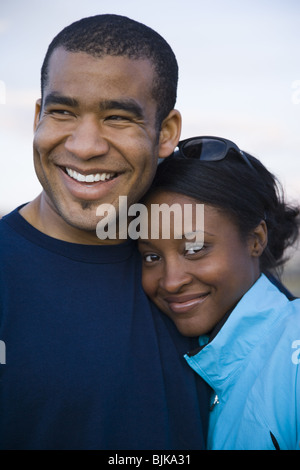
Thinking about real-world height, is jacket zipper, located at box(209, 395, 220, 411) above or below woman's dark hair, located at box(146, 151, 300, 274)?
below

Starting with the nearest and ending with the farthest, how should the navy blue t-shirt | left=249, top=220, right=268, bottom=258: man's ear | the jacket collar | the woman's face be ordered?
the navy blue t-shirt → the jacket collar → the woman's face → left=249, top=220, right=268, bottom=258: man's ear

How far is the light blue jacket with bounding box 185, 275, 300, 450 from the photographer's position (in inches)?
77.9

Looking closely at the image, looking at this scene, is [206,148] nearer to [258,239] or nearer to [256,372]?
[258,239]

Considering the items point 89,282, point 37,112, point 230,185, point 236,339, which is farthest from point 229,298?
point 37,112

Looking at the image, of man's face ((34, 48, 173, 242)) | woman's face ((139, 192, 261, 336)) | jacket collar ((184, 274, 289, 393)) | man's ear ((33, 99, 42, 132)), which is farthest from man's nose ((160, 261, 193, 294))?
man's ear ((33, 99, 42, 132))

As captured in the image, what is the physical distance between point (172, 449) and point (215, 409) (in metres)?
0.29

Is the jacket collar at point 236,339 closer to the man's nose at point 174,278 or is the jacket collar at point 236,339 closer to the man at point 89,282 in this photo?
the man at point 89,282

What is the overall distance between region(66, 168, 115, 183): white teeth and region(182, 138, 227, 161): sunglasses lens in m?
0.56

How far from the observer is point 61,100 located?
2.05 metres

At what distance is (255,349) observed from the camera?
7.32ft

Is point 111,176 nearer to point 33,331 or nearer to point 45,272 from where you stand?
point 45,272

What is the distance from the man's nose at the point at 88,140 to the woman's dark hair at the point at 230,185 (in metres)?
0.49

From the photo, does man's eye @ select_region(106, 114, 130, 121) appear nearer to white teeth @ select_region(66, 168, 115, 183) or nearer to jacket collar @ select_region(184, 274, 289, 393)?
white teeth @ select_region(66, 168, 115, 183)

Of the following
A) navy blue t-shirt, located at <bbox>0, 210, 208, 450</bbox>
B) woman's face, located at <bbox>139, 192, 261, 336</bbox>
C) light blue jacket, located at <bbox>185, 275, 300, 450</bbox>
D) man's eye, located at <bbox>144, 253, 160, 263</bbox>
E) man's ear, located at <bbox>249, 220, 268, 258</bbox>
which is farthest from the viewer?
man's ear, located at <bbox>249, 220, 268, 258</bbox>
